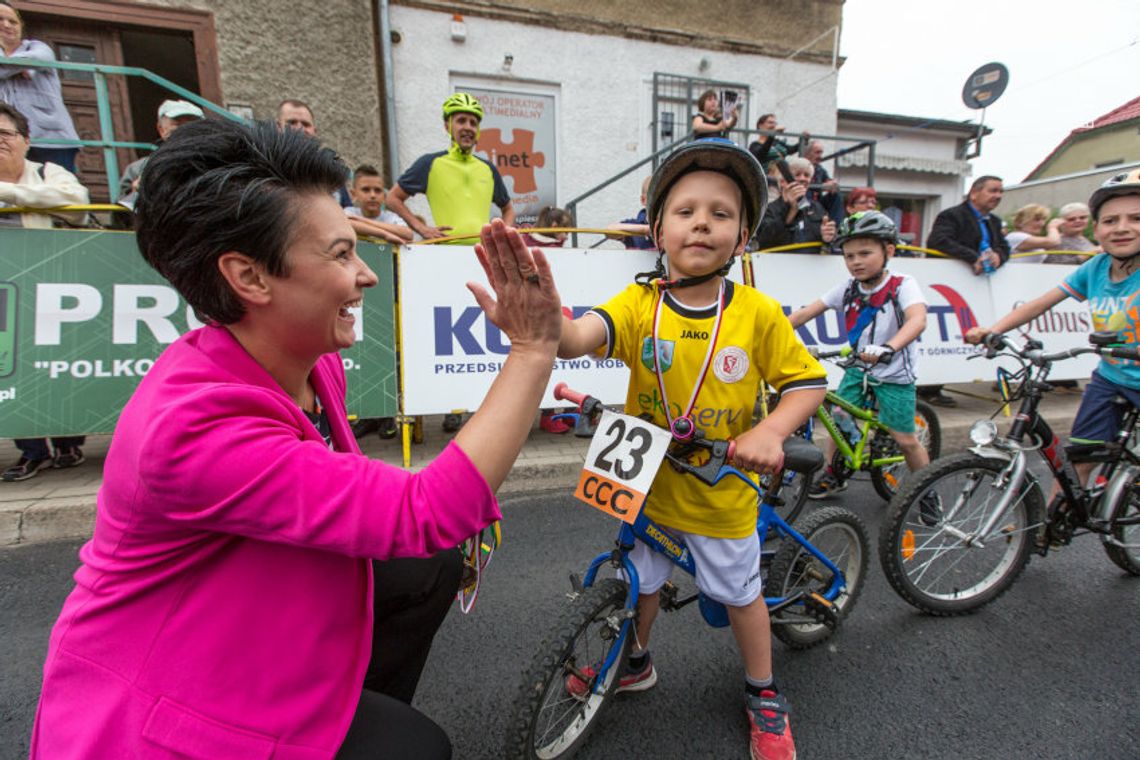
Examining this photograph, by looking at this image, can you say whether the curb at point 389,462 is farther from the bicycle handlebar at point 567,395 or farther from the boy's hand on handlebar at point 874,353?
the bicycle handlebar at point 567,395

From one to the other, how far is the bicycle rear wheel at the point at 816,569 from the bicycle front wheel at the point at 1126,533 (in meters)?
1.46

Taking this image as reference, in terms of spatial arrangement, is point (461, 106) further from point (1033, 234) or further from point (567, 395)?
point (1033, 234)

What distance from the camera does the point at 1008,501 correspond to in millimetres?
2529

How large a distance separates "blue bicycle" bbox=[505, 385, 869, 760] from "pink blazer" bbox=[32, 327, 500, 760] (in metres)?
0.71

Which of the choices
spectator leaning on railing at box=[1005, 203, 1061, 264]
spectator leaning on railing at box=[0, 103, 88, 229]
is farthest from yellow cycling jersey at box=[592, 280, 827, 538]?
spectator leaning on railing at box=[1005, 203, 1061, 264]

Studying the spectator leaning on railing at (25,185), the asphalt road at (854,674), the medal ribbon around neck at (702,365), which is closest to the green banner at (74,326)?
the spectator leaning on railing at (25,185)

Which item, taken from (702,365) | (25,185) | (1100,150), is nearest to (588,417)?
(702,365)

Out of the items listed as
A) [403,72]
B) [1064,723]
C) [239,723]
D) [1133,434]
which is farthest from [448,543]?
[403,72]

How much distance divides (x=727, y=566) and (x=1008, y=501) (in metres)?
1.70

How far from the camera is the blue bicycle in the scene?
1.58m

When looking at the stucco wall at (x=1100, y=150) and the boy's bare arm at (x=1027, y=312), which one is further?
the stucco wall at (x=1100, y=150)

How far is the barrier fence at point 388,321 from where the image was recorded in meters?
3.54

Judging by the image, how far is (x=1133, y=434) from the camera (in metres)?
2.86

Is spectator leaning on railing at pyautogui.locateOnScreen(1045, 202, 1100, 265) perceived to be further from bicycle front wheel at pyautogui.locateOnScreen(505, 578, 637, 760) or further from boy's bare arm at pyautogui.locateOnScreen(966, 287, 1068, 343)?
bicycle front wheel at pyautogui.locateOnScreen(505, 578, 637, 760)
